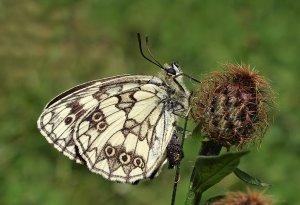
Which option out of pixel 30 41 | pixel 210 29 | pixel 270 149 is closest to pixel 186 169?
pixel 270 149

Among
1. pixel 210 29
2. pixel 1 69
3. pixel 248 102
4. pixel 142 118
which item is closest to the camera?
pixel 248 102

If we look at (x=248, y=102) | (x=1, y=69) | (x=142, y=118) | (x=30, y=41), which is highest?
(x=30, y=41)

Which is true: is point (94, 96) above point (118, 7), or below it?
below

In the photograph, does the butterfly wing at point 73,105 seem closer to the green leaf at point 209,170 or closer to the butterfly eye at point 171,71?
the butterfly eye at point 171,71

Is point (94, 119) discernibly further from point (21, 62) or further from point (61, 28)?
point (61, 28)

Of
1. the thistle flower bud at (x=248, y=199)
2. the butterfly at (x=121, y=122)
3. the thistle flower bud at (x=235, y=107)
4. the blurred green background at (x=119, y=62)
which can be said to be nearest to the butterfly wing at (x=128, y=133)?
the butterfly at (x=121, y=122)

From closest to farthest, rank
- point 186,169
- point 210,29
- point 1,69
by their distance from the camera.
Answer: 1. point 186,169
2. point 1,69
3. point 210,29
